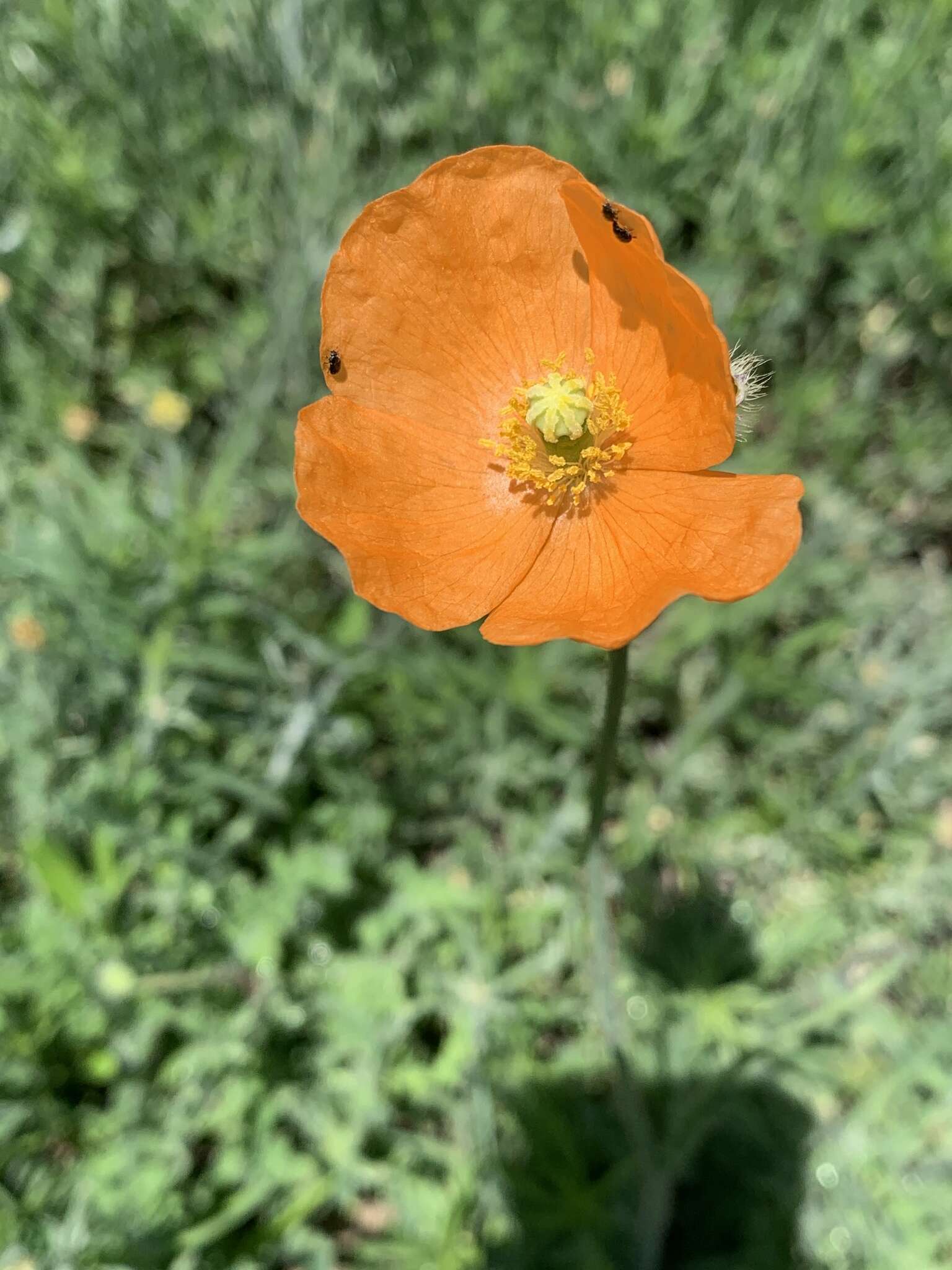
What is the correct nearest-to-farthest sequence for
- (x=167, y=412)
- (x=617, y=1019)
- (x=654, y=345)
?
(x=654, y=345)
(x=617, y=1019)
(x=167, y=412)

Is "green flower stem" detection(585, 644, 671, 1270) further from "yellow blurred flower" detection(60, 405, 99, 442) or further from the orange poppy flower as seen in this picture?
"yellow blurred flower" detection(60, 405, 99, 442)

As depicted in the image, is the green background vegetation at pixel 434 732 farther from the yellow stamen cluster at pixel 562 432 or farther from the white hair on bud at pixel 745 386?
the white hair on bud at pixel 745 386

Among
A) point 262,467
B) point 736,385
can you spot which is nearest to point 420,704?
point 262,467

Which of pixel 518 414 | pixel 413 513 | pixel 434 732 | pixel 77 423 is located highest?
pixel 518 414

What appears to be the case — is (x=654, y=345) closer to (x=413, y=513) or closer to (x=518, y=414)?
(x=518, y=414)

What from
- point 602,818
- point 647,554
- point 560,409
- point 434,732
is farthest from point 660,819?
point 560,409

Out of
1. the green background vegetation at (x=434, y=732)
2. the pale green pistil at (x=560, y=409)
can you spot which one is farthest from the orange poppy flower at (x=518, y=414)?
the green background vegetation at (x=434, y=732)

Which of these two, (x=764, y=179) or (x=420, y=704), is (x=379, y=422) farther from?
(x=764, y=179)
